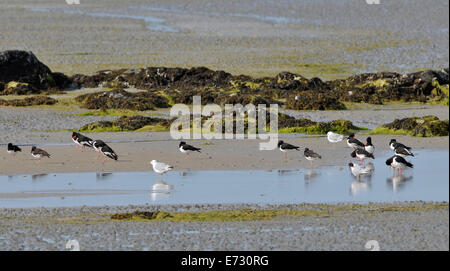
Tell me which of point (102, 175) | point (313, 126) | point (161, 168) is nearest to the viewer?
point (161, 168)

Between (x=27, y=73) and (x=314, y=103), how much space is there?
1246cm

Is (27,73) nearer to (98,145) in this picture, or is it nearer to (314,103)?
(314,103)

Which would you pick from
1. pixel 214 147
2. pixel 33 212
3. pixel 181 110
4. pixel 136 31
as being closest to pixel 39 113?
pixel 181 110

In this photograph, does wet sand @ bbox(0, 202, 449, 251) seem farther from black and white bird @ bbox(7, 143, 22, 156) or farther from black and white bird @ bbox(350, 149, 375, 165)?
black and white bird @ bbox(7, 143, 22, 156)

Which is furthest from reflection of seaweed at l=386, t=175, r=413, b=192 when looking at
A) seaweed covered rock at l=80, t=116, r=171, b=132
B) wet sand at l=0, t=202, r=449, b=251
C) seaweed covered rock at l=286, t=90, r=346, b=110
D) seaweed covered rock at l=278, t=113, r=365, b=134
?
seaweed covered rock at l=286, t=90, r=346, b=110

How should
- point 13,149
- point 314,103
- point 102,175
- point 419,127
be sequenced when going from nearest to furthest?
point 102,175 < point 13,149 < point 419,127 < point 314,103

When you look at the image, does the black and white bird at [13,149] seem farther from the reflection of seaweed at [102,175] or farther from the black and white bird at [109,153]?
the reflection of seaweed at [102,175]

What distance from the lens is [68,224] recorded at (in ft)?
43.7

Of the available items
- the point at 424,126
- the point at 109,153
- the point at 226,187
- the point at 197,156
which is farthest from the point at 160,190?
the point at 424,126

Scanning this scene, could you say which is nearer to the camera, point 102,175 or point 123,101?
point 102,175

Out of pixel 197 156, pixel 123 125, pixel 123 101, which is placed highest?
pixel 197 156

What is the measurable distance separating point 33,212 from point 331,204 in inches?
192

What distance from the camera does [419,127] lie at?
22641 mm

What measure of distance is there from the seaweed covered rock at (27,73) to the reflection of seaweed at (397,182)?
20.4 m
